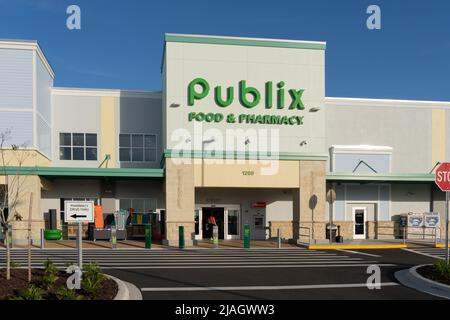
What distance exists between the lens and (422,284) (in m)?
11.3

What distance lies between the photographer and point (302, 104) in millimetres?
24266

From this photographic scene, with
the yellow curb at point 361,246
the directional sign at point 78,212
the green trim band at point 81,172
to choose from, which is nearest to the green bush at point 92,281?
the directional sign at point 78,212

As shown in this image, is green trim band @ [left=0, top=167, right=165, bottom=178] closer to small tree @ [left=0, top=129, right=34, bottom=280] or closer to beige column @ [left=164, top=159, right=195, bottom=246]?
small tree @ [left=0, top=129, right=34, bottom=280]

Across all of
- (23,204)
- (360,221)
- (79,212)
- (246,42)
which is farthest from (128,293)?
(360,221)

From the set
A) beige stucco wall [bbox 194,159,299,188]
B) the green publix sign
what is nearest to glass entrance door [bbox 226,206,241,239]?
beige stucco wall [bbox 194,159,299,188]

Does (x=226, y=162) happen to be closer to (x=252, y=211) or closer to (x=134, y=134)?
(x=252, y=211)

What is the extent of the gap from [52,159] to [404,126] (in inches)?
892

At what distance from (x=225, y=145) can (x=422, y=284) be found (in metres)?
13.9

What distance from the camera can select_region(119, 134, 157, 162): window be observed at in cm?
2740

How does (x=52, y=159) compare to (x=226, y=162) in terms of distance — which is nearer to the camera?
(x=226, y=162)

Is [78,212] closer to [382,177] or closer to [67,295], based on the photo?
[67,295]

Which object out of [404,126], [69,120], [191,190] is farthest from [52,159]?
[404,126]

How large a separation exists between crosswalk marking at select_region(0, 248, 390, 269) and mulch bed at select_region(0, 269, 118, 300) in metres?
3.32

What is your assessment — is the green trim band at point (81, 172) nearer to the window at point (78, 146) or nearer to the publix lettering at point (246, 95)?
the window at point (78, 146)
